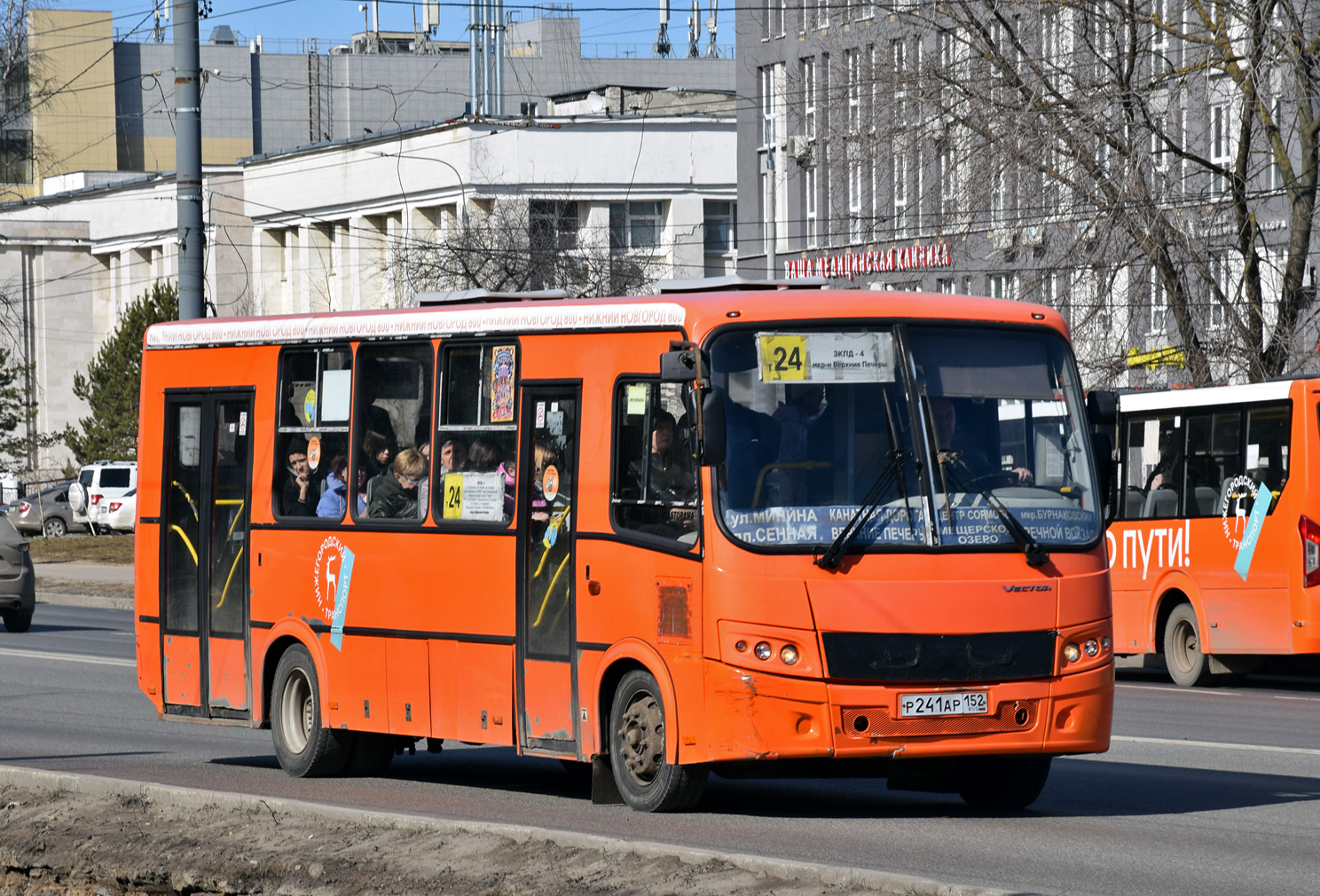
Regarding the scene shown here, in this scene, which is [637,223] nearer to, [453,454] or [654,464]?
[453,454]

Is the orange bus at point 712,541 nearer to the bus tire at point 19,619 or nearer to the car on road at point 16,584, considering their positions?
the car on road at point 16,584

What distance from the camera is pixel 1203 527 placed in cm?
2181

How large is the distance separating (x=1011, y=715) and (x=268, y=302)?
2926 inches

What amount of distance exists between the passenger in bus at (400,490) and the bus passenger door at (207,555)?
4.38ft

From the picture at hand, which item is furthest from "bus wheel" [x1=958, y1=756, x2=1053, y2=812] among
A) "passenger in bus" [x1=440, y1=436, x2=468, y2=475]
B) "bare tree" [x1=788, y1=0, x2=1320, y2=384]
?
"bare tree" [x1=788, y1=0, x2=1320, y2=384]

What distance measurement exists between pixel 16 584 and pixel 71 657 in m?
5.21

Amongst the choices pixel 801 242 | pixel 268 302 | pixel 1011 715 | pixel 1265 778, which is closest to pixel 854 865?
pixel 1011 715

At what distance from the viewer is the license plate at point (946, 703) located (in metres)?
10.2

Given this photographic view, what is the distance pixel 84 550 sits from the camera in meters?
49.2

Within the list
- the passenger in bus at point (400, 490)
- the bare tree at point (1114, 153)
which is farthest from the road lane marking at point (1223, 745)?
the bare tree at point (1114, 153)

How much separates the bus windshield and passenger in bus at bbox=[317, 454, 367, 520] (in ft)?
10.7

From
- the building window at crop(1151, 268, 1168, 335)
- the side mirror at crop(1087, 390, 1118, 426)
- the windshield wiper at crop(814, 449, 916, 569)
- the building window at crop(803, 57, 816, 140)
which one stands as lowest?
the windshield wiper at crop(814, 449, 916, 569)

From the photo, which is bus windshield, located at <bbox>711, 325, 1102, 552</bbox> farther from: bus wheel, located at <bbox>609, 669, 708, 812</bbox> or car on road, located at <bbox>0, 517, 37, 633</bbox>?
car on road, located at <bbox>0, 517, 37, 633</bbox>

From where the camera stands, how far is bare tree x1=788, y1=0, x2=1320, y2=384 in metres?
25.8
